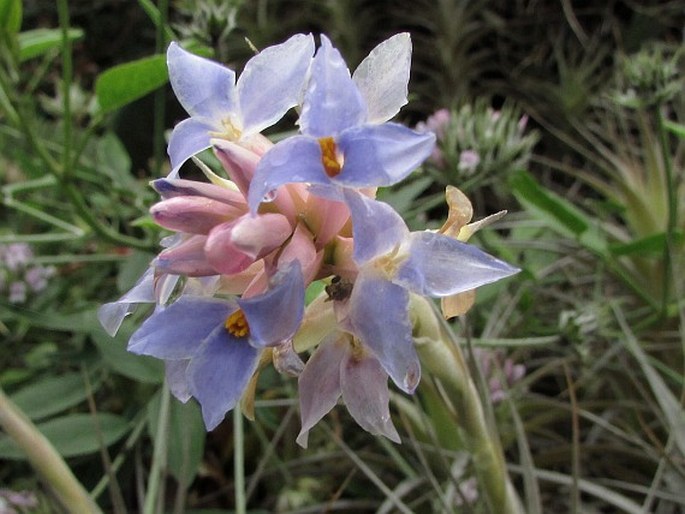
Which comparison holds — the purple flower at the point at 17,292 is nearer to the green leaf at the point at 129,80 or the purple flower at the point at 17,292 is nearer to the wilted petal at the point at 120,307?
the green leaf at the point at 129,80

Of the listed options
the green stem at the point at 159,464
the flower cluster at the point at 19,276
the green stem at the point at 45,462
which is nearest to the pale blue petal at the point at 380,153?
the green stem at the point at 45,462

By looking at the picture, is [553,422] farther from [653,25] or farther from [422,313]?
[653,25]

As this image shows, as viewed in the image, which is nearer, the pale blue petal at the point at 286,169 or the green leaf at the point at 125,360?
the pale blue petal at the point at 286,169

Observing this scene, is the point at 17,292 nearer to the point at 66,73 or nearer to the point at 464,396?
the point at 66,73

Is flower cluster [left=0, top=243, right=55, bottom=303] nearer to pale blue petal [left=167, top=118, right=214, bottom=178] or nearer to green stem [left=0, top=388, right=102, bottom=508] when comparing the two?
green stem [left=0, top=388, right=102, bottom=508]

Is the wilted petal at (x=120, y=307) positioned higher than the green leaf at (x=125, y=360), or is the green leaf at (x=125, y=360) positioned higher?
the wilted petal at (x=120, y=307)

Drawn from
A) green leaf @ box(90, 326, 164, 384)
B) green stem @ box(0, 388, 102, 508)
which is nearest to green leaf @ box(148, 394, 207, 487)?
green leaf @ box(90, 326, 164, 384)
